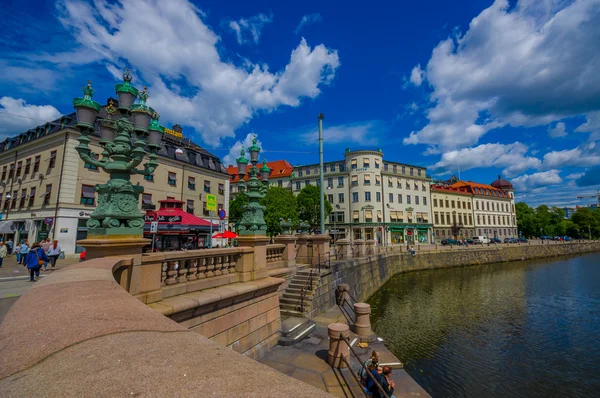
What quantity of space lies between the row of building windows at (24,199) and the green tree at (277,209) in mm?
19368

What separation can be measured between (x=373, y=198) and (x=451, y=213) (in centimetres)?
2036

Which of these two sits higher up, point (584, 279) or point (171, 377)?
point (171, 377)

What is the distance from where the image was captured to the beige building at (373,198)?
48.5 m

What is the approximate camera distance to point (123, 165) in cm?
525

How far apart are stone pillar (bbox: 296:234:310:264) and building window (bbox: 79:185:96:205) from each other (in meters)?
18.5

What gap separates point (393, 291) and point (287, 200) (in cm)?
1905

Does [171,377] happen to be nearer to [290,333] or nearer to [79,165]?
[290,333]

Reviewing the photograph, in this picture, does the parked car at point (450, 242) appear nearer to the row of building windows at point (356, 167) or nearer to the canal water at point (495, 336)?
the row of building windows at point (356, 167)

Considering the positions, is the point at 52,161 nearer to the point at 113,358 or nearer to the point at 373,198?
the point at 113,358

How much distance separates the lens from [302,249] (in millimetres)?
15844

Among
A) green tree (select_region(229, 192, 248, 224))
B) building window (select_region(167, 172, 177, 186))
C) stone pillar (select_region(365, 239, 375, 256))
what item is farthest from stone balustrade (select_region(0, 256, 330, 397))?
green tree (select_region(229, 192, 248, 224))

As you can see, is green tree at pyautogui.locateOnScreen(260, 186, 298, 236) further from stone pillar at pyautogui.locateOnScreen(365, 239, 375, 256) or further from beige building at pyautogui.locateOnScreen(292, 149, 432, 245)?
beige building at pyautogui.locateOnScreen(292, 149, 432, 245)

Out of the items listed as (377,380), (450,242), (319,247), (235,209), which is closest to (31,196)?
(235,209)

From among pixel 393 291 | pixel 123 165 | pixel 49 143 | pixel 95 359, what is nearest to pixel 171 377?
pixel 95 359
